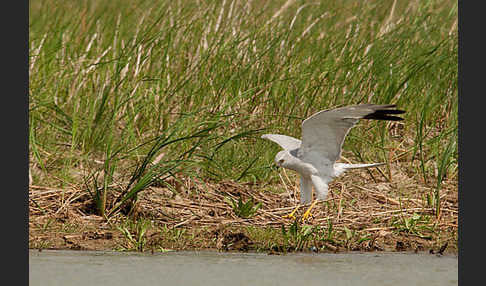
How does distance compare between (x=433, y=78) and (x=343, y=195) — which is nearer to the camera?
(x=343, y=195)

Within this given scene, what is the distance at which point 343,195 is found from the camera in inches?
260

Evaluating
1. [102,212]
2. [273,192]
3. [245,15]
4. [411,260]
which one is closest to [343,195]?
[273,192]

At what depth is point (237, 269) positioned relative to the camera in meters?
4.91

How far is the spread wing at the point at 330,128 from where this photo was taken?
569 cm

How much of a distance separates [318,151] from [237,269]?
1.50 m

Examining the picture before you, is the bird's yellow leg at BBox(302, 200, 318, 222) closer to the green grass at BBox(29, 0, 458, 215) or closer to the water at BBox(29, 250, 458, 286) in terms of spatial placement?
the water at BBox(29, 250, 458, 286)

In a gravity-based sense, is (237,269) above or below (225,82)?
below

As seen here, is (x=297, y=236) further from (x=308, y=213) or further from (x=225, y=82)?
(x=225, y=82)

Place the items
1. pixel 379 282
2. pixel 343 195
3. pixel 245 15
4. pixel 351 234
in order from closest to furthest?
pixel 379 282
pixel 351 234
pixel 343 195
pixel 245 15

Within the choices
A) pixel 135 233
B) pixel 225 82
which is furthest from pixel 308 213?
pixel 225 82

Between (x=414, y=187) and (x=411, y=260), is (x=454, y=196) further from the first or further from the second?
(x=411, y=260)

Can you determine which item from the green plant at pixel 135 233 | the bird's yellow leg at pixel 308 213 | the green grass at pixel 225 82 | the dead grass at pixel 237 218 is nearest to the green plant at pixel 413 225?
the dead grass at pixel 237 218

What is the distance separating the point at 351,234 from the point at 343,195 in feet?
3.07

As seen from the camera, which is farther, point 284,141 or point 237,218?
point 284,141
